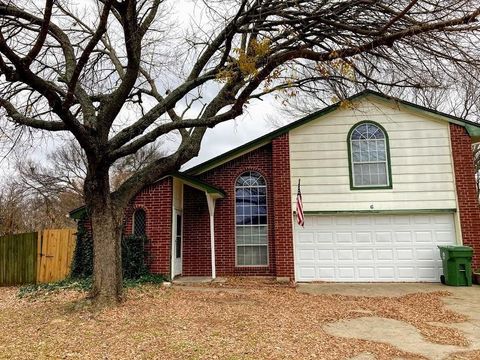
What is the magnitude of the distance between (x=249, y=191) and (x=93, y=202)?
6.19 m

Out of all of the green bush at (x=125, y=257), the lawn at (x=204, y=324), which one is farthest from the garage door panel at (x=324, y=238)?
the green bush at (x=125, y=257)

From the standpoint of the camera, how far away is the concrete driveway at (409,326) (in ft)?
18.6

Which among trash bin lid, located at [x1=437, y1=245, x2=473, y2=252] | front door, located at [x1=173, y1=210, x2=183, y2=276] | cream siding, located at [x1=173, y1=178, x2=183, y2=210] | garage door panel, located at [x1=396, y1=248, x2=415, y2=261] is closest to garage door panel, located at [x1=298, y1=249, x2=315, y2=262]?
garage door panel, located at [x1=396, y1=248, x2=415, y2=261]

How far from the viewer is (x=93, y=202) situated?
7.89 m

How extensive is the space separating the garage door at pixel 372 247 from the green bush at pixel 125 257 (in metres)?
4.61

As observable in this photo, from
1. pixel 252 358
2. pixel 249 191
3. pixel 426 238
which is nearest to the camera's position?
pixel 252 358

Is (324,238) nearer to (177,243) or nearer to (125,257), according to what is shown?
(177,243)

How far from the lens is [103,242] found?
25.5 ft

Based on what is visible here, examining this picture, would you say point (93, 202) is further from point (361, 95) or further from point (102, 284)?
point (361, 95)

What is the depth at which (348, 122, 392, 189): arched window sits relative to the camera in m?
12.4

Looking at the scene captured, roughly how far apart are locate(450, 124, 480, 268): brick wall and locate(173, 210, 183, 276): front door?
8.50m

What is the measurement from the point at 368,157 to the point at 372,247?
2.74 meters

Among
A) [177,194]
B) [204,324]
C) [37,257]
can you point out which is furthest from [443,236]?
[37,257]

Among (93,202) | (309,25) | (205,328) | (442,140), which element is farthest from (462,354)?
(442,140)
